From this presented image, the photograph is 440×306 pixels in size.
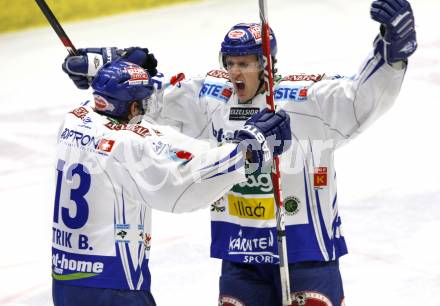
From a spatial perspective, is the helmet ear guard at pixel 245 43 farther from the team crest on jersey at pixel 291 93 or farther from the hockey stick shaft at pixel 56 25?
the hockey stick shaft at pixel 56 25

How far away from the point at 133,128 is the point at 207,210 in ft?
12.3

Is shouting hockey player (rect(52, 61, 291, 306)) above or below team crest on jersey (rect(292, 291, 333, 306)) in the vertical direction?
above

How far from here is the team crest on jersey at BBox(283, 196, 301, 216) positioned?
226 inches

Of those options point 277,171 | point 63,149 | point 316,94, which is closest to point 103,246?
point 63,149

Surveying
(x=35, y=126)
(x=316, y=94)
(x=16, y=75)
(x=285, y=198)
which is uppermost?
(x=16, y=75)

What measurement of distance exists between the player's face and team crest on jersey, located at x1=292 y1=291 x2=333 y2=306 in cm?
98

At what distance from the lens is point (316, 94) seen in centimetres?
562

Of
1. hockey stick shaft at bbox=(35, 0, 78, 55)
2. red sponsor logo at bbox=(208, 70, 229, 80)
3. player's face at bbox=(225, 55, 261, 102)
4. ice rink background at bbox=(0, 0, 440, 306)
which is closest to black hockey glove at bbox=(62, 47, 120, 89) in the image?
hockey stick shaft at bbox=(35, 0, 78, 55)

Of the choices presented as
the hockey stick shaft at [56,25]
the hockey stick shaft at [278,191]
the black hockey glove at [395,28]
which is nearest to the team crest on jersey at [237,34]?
the hockey stick shaft at [278,191]

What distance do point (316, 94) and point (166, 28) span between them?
810 centimetres

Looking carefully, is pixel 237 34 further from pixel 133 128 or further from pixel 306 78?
pixel 133 128

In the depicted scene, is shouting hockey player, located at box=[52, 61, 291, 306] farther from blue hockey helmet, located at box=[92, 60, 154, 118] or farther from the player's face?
the player's face

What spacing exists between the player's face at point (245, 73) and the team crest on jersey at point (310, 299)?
0.98 meters

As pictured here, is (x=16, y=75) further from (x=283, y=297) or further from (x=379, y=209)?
(x=283, y=297)
